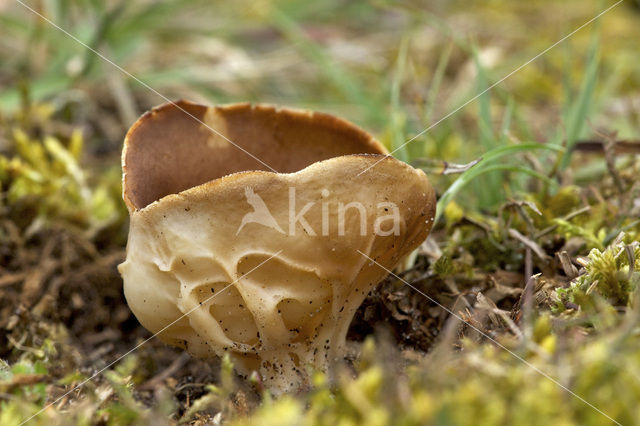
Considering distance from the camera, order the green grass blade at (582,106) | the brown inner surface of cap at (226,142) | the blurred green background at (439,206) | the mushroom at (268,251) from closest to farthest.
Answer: the blurred green background at (439,206) < the mushroom at (268,251) < the brown inner surface of cap at (226,142) < the green grass blade at (582,106)

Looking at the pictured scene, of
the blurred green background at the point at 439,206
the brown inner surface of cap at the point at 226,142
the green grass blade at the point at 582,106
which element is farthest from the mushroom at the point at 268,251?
the green grass blade at the point at 582,106

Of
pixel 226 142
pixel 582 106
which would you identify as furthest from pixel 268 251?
pixel 582 106

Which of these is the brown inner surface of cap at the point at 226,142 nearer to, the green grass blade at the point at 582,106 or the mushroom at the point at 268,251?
the mushroom at the point at 268,251

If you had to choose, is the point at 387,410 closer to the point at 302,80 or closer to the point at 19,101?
the point at 19,101

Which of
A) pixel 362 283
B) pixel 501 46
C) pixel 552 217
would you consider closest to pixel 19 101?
pixel 362 283

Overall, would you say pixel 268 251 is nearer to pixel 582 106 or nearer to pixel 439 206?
pixel 439 206

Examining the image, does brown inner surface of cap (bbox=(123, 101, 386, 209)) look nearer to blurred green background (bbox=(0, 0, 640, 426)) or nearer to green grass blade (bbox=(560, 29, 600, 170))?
blurred green background (bbox=(0, 0, 640, 426))
